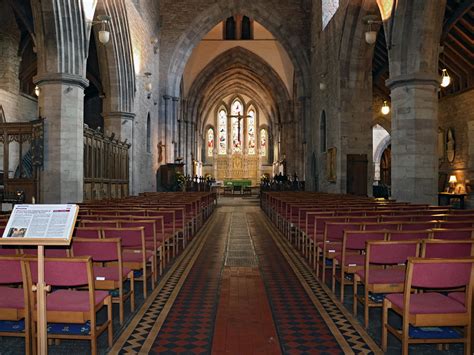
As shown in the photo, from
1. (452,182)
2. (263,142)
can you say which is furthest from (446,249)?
(263,142)

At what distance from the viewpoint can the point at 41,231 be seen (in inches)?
101

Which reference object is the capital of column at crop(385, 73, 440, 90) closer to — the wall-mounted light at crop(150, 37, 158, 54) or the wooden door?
the wooden door

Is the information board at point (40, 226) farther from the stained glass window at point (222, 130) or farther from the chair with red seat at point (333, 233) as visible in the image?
the stained glass window at point (222, 130)

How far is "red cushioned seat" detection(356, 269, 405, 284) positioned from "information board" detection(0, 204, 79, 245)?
101 inches

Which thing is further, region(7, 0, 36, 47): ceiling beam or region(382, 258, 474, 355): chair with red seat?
region(7, 0, 36, 47): ceiling beam

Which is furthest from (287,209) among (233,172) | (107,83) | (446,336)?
(233,172)

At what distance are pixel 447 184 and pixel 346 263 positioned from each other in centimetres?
1518

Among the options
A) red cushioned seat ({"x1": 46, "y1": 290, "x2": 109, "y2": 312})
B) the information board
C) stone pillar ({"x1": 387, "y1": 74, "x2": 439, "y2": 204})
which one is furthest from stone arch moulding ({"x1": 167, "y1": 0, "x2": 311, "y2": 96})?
the information board

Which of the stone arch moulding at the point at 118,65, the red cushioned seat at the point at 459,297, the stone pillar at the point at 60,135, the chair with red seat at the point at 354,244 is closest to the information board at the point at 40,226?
the red cushioned seat at the point at 459,297

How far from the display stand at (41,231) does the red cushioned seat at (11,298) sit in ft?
1.91

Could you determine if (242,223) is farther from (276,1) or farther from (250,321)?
(276,1)

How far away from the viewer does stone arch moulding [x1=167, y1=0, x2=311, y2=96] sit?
75.5ft

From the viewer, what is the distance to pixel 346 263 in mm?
4660

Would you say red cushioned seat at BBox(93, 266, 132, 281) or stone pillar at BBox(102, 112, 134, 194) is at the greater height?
stone pillar at BBox(102, 112, 134, 194)
